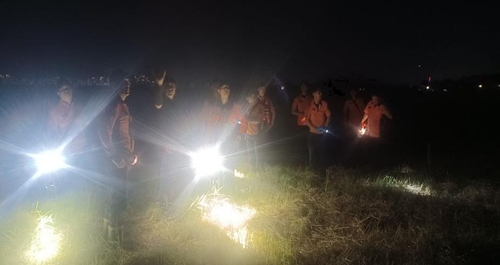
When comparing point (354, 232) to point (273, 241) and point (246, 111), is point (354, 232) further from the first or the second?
point (246, 111)

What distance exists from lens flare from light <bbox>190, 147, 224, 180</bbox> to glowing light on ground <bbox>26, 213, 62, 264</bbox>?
233cm

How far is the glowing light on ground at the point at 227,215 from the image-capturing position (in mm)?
4746

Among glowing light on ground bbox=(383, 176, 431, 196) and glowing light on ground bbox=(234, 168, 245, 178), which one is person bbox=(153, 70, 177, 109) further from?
glowing light on ground bbox=(383, 176, 431, 196)

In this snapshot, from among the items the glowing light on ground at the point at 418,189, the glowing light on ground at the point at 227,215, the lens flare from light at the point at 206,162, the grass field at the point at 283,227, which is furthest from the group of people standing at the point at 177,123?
the glowing light on ground at the point at 418,189

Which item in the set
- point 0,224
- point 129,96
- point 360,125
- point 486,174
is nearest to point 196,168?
point 129,96

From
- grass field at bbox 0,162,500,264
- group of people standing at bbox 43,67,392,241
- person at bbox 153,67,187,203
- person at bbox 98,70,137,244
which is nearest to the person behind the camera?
grass field at bbox 0,162,500,264

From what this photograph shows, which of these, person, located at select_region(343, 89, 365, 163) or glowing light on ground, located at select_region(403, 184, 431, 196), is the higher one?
person, located at select_region(343, 89, 365, 163)

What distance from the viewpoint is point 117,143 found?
504 centimetres

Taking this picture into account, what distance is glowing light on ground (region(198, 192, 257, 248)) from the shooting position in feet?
15.6

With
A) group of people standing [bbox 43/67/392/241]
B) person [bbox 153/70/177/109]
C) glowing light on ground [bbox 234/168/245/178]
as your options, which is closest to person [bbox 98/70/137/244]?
group of people standing [bbox 43/67/392/241]

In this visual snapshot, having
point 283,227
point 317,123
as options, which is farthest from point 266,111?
point 283,227

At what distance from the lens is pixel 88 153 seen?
18.6ft

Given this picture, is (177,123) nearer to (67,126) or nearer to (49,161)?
(67,126)

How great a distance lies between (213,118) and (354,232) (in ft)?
9.36
